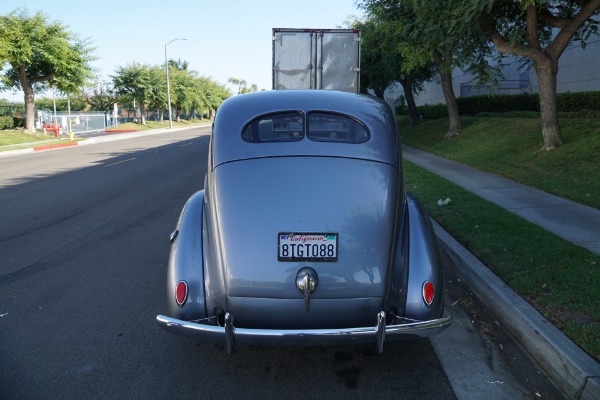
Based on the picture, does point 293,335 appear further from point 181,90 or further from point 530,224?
point 181,90

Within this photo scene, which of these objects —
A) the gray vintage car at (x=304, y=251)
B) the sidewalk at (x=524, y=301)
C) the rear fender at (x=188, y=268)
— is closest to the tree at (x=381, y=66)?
the sidewalk at (x=524, y=301)

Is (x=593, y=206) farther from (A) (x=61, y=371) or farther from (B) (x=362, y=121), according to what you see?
(A) (x=61, y=371)

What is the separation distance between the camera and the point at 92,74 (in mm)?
31969

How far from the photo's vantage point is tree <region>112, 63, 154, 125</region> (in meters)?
50.9

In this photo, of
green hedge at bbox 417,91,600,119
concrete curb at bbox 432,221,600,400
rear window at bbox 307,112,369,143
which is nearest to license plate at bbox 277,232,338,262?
rear window at bbox 307,112,369,143

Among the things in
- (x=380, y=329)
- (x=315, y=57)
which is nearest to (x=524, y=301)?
(x=380, y=329)

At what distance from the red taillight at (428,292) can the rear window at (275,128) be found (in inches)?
56.4

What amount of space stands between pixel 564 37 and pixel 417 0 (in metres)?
3.81

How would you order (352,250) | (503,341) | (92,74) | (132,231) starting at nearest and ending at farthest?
(352,250) < (503,341) < (132,231) < (92,74)

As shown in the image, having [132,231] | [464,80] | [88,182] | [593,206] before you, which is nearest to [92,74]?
[88,182]

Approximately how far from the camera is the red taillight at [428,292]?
3.22m

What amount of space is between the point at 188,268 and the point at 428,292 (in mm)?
1624

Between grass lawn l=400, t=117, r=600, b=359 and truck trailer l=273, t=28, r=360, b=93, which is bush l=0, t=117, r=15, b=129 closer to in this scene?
truck trailer l=273, t=28, r=360, b=93

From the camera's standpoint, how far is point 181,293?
327 cm
